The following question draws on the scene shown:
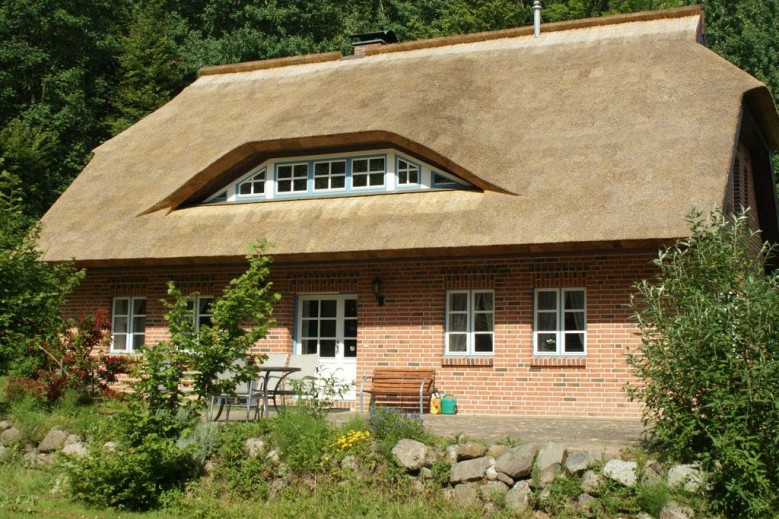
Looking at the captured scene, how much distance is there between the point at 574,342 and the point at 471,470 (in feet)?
17.1

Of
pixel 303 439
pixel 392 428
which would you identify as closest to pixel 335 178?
pixel 303 439

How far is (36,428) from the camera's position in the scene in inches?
507

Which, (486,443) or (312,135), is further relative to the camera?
(312,135)

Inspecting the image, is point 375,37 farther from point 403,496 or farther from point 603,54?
point 403,496

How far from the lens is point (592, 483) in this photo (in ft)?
31.9

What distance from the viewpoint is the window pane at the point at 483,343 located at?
15.7 metres

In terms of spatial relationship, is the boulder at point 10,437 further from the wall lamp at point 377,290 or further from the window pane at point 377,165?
the window pane at point 377,165

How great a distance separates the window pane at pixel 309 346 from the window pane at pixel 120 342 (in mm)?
3510

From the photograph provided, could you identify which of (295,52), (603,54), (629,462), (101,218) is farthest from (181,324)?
(295,52)

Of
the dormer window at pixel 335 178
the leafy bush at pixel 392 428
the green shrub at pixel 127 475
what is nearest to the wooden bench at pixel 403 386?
the dormer window at pixel 335 178

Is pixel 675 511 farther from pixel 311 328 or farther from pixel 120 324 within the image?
pixel 120 324

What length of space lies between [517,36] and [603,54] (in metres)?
2.37

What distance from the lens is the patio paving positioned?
35.0ft

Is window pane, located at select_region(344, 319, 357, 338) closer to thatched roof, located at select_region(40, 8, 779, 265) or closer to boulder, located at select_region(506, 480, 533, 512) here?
thatched roof, located at select_region(40, 8, 779, 265)
